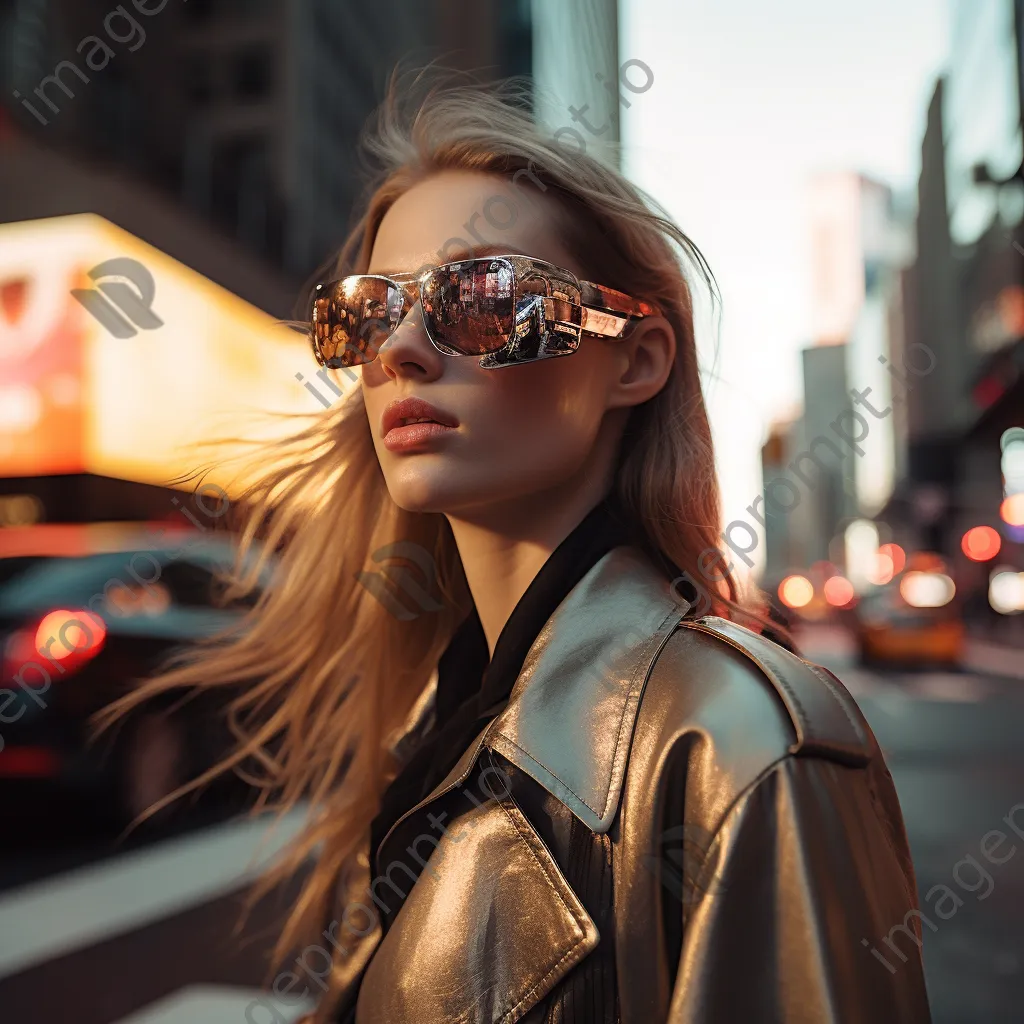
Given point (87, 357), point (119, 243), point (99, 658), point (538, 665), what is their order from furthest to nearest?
point (119, 243) → point (87, 357) → point (99, 658) → point (538, 665)

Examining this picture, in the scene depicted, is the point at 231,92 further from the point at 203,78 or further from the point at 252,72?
the point at 203,78

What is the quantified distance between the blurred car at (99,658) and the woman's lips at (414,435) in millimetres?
3411

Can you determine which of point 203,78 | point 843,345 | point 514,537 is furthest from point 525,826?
point 843,345

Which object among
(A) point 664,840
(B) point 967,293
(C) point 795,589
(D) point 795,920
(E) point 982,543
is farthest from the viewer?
(B) point 967,293

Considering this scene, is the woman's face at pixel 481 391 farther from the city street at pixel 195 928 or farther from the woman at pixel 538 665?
the city street at pixel 195 928

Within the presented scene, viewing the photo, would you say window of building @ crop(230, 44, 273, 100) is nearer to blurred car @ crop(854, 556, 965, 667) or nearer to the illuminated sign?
the illuminated sign

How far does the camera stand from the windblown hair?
1688 millimetres

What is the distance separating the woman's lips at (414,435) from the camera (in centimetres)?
156

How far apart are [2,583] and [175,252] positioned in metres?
11.6

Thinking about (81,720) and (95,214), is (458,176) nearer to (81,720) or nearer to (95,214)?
(81,720)

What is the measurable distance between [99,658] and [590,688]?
178 inches

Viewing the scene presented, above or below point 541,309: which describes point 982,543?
below

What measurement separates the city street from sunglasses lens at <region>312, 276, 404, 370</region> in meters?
1.44

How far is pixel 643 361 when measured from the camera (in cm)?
173
